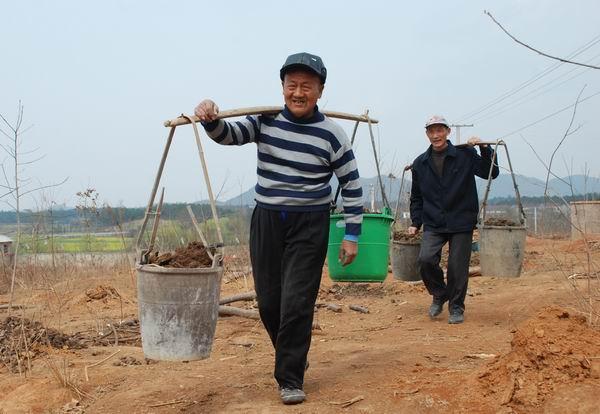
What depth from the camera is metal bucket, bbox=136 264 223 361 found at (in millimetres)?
3461

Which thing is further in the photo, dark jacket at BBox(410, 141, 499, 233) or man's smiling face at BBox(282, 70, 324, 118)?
dark jacket at BBox(410, 141, 499, 233)

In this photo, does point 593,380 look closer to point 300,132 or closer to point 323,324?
point 300,132

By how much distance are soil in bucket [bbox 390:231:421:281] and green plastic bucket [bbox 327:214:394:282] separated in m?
1.58

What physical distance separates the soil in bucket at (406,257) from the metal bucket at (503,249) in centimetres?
66

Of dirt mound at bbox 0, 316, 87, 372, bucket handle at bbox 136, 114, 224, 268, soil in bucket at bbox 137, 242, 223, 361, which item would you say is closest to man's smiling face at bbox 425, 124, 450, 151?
bucket handle at bbox 136, 114, 224, 268

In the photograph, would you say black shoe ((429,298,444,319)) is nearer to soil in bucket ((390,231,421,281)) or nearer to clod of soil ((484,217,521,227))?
soil in bucket ((390,231,421,281))

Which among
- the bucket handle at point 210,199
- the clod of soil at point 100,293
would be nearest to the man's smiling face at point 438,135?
the bucket handle at point 210,199

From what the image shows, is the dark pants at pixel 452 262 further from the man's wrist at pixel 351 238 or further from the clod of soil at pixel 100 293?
the clod of soil at pixel 100 293

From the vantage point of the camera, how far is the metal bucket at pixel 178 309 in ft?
11.4

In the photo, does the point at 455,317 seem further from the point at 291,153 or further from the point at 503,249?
the point at 291,153

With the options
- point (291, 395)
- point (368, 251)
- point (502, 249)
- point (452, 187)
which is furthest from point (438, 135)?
point (291, 395)

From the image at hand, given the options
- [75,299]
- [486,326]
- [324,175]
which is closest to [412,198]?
[486,326]

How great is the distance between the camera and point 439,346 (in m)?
4.78

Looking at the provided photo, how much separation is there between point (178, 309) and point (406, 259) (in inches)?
142
